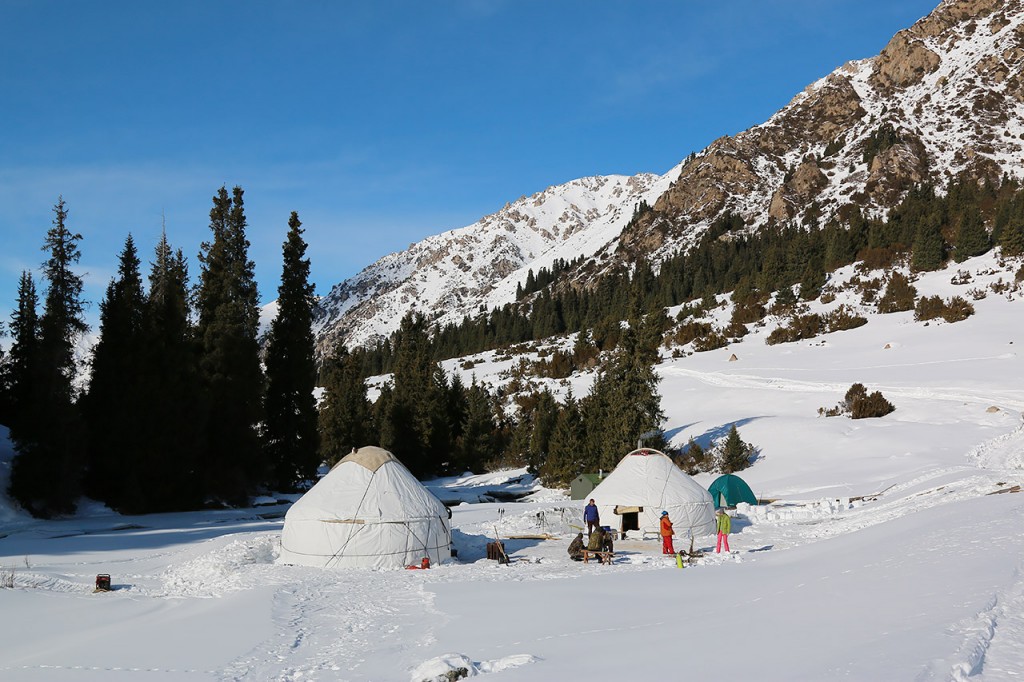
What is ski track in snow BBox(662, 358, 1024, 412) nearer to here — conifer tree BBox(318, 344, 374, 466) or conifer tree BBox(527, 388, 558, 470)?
conifer tree BBox(527, 388, 558, 470)

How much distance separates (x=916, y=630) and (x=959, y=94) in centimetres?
10689

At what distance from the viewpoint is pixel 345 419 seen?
4562 cm

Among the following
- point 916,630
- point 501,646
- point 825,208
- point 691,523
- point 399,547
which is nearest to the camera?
point 916,630

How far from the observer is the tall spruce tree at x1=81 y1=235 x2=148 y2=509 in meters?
27.6

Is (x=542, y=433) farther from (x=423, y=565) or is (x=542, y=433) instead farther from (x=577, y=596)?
(x=577, y=596)

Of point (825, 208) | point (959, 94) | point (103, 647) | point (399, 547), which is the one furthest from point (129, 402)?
point (959, 94)

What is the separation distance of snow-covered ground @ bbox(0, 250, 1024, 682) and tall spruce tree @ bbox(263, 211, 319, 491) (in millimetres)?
7571

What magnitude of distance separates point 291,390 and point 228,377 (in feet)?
16.2

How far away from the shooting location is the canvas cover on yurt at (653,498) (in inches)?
881

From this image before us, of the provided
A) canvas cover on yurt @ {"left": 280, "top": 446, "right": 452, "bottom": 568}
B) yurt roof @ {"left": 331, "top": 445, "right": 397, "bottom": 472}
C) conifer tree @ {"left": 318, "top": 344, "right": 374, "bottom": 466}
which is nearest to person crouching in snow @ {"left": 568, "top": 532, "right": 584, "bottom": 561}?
canvas cover on yurt @ {"left": 280, "top": 446, "right": 452, "bottom": 568}

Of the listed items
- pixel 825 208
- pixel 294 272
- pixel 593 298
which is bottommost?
pixel 294 272

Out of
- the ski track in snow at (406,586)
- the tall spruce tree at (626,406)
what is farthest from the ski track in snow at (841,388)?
the tall spruce tree at (626,406)

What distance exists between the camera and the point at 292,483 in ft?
123

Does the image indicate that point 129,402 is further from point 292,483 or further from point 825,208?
point 825,208
